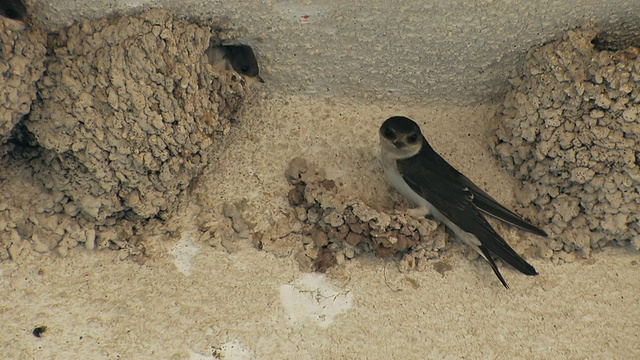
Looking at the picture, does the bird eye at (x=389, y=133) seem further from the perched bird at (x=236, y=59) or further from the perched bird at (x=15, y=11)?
the perched bird at (x=15, y=11)

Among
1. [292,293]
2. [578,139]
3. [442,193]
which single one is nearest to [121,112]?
[292,293]

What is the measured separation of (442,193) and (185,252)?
753mm

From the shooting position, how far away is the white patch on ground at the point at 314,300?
7.44ft

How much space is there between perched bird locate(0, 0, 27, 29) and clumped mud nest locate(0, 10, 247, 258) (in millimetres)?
37

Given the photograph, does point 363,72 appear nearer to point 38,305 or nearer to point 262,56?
point 262,56

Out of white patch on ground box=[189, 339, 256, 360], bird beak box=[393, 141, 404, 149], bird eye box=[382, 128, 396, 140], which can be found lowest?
white patch on ground box=[189, 339, 256, 360]

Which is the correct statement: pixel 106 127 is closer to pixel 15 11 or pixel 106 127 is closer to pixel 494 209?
pixel 15 11

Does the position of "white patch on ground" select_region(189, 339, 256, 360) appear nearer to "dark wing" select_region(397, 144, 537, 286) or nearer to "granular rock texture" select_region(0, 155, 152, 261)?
"granular rock texture" select_region(0, 155, 152, 261)

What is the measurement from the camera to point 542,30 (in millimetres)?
2336

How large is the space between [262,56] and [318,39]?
0.60 ft

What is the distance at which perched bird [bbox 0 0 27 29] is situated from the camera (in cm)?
218

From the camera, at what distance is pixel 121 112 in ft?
7.37

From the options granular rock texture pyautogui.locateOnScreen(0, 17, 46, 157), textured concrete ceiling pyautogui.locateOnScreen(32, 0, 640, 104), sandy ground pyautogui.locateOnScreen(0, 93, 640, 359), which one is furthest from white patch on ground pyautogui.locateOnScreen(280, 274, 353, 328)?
granular rock texture pyautogui.locateOnScreen(0, 17, 46, 157)

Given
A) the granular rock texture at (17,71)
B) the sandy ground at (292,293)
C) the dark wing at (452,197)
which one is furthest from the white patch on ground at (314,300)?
the granular rock texture at (17,71)
